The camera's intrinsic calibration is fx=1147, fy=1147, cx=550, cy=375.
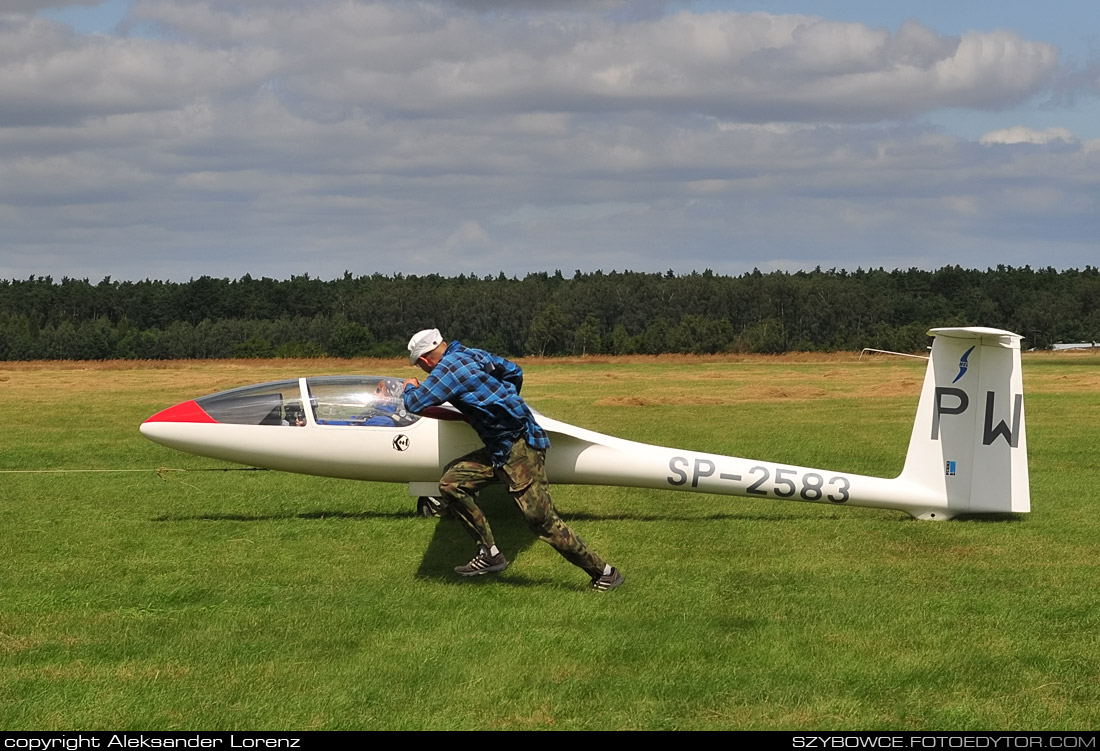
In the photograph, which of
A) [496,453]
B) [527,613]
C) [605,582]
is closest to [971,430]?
[605,582]

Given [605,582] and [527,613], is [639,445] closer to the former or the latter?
[605,582]

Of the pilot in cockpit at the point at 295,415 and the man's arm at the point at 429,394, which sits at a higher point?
the man's arm at the point at 429,394

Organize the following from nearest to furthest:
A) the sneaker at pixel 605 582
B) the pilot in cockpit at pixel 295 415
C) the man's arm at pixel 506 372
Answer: the sneaker at pixel 605 582 → the man's arm at pixel 506 372 → the pilot in cockpit at pixel 295 415

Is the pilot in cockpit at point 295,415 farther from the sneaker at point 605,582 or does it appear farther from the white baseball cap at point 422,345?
the sneaker at point 605,582

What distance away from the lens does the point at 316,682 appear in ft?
23.3

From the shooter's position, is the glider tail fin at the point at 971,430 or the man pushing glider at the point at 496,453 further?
the glider tail fin at the point at 971,430

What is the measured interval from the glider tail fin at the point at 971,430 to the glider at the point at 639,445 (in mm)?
11

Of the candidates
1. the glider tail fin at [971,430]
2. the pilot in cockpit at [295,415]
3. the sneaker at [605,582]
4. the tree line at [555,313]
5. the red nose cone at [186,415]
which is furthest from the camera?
the tree line at [555,313]

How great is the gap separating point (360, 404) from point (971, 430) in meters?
6.51

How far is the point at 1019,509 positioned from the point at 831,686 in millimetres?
6019

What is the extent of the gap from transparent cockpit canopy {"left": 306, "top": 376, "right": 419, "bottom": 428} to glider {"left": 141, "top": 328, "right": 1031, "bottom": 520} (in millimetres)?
13

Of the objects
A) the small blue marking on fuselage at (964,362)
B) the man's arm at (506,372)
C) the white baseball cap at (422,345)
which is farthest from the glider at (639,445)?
the white baseball cap at (422,345)

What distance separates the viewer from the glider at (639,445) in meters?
11.8

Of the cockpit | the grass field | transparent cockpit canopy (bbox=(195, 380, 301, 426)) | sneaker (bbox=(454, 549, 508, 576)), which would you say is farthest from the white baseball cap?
transparent cockpit canopy (bbox=(195, 380, 301, 426))
